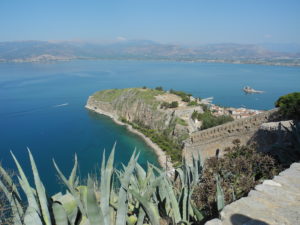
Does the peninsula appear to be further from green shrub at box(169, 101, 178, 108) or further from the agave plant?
the agave plant

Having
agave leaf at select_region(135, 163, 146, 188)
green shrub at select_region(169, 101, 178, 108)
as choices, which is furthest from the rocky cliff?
agave leaf at select_region(135, 163, 146, 188)

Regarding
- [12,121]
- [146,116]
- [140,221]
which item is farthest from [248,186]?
[12,121]

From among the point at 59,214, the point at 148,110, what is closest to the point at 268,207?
the point at 59,214

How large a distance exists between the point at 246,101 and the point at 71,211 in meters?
51.7

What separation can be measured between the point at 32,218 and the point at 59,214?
17 centimetres

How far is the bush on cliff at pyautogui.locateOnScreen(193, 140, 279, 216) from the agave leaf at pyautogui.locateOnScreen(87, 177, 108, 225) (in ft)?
4.94

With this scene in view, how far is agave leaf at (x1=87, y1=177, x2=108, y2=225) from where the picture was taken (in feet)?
5.16

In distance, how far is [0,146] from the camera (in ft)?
96.8

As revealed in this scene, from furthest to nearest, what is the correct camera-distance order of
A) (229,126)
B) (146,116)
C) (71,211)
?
(146,116)
(229,126)
(71,211)

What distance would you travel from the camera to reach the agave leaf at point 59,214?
1.69m

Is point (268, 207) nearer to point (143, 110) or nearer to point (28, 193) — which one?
point (28, 193)

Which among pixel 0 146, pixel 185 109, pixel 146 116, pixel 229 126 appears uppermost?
pixel 229 126

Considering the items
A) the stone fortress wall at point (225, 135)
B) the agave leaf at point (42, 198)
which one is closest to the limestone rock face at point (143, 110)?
the stone fortress wall at point (225, 135)

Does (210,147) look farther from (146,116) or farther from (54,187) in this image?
(146,116)
